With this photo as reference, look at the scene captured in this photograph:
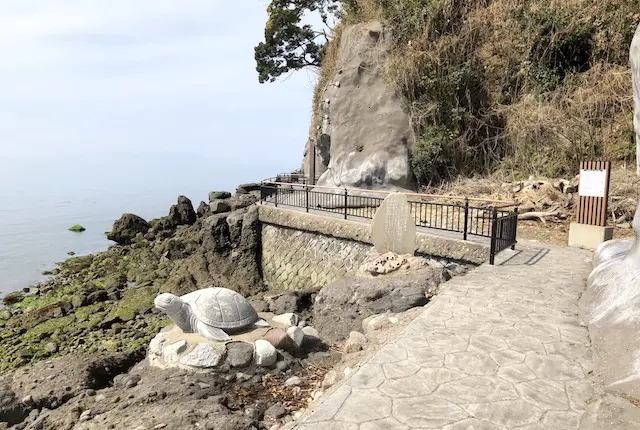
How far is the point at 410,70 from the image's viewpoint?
49.8 feet

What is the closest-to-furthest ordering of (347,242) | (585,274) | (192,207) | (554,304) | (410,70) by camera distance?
(554,304) → (585,274) → (347,242) → (410,70) → (192,207)

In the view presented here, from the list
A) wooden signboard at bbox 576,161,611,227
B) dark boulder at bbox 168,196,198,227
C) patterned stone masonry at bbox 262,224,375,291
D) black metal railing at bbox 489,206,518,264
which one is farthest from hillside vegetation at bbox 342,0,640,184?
dark boulder at bbox 168,196,198,227

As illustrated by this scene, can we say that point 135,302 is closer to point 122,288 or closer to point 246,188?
point 122,288

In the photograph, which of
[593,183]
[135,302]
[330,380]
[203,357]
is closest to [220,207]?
[135,302]

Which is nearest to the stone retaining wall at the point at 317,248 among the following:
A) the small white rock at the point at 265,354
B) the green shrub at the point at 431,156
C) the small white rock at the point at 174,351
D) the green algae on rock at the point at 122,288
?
the green algae on rock at the point at 122,288

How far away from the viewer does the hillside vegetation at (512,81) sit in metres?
12.7

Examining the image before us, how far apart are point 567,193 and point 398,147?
6.15 meters

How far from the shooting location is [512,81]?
587 inches

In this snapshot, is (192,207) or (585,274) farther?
(192,207)

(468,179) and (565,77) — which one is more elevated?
(565,77)

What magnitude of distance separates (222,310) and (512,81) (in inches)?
558

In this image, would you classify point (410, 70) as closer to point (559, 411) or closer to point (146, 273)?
point (146, 273)

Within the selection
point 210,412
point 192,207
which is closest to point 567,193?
point 210,412

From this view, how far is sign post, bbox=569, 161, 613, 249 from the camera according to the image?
786cm
